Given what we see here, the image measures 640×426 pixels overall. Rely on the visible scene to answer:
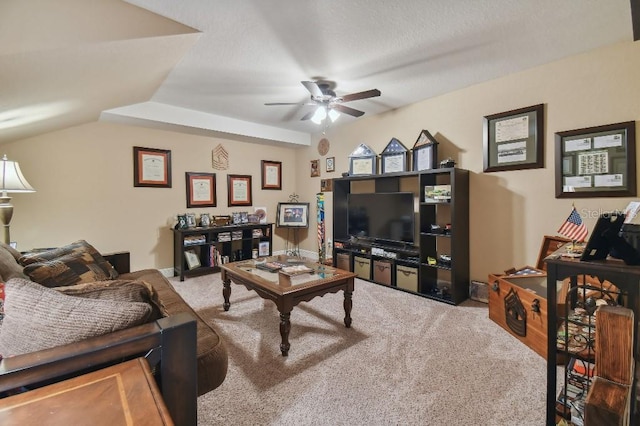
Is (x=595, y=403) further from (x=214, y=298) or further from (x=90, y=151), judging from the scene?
(x=90, y=151)

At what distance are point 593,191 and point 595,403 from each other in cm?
280

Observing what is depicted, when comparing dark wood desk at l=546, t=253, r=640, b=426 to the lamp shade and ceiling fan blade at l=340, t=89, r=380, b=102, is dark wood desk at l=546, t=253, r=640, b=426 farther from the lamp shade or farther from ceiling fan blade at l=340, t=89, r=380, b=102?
the lamp shade

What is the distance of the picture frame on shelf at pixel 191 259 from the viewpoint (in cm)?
411

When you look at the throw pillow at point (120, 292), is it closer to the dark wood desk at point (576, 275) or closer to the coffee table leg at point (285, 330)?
the coffee table leg at point (285, 330)

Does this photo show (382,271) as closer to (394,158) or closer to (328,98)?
(394,158)

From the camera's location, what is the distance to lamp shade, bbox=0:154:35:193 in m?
2.33

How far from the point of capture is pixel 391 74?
288 cm

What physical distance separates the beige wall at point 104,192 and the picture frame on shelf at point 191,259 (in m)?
0.38

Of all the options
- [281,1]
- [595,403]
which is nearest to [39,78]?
[281,1]

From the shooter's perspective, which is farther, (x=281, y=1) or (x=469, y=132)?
(x=469, y=132)

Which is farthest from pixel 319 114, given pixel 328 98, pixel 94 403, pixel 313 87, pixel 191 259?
pixel 94 403

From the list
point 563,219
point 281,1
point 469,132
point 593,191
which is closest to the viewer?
point 281,1

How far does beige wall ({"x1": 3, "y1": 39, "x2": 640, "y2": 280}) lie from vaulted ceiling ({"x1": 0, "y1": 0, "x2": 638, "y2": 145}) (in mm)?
226

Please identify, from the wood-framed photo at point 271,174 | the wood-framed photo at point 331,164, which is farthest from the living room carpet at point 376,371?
the wood-framed photo at point 271,174
